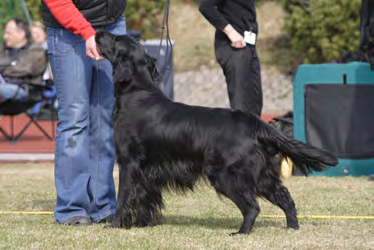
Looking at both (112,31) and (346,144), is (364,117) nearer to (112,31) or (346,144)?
(346,144)

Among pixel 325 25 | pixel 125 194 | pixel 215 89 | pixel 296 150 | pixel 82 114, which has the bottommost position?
pixel 215 89

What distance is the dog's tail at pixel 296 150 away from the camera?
397cm

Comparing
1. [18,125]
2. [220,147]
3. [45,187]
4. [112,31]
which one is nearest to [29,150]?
[45,187]

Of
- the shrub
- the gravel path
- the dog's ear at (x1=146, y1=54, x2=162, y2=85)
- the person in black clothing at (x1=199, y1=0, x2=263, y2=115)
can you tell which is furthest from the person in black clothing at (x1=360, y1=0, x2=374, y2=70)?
the gravel path

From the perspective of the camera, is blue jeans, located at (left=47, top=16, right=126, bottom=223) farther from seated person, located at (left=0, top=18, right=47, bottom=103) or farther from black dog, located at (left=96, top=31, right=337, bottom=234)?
seated person, located at (left=0, top=18, right=47, bottom=103)

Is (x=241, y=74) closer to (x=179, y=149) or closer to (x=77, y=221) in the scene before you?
(x=179, y=149)

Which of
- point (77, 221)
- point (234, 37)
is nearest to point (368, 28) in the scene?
point (234, 37)

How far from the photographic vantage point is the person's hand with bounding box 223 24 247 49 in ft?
16.7

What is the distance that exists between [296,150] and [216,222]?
2.36ft

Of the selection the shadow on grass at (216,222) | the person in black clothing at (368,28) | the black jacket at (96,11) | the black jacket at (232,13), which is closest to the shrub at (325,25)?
the person in black clothing at (368,28)

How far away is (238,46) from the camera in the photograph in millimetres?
5105

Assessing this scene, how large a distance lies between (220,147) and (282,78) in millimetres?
10927

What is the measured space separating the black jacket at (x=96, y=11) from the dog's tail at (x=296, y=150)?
109 cm

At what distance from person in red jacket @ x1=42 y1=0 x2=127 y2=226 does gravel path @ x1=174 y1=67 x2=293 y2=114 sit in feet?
28.6
